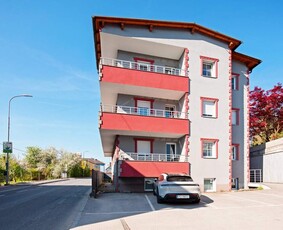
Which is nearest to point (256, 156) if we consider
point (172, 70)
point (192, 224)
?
point (172, 70)

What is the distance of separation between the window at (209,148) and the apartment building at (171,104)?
0.07m

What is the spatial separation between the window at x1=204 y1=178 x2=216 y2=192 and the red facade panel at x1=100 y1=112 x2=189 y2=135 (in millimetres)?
4042

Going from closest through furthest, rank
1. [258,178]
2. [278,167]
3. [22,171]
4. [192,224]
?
[192,224] < [278,167] < [258,178] < [22,171]

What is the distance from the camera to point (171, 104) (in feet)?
62.4

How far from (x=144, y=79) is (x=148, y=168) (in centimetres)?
630

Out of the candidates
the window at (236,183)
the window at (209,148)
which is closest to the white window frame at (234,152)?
the window at (236,183)

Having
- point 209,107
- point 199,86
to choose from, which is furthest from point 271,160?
point 199,86

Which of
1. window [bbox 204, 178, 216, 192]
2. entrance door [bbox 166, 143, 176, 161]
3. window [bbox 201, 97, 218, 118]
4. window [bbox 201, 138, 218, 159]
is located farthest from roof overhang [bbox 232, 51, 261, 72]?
window [bbox 204, 178, 216, 192]

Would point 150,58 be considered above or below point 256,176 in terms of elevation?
above

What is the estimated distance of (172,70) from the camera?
19422mm

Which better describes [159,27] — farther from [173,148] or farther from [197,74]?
[173,148]

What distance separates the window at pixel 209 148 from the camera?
17.4 m

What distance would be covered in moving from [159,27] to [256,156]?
16342 millimetres

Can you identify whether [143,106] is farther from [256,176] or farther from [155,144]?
[256,176]
